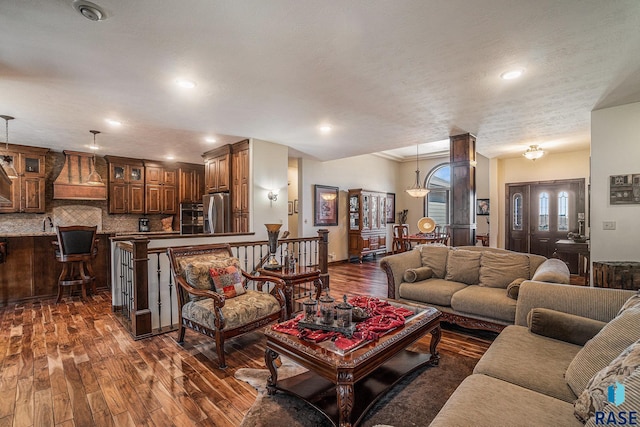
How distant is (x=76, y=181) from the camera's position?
6.46 metres

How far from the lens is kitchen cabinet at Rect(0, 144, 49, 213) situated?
578 cm

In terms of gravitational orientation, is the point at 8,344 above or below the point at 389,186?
below

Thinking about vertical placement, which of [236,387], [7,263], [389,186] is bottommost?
[236,387]

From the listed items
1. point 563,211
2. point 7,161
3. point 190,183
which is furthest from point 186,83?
point 563,211

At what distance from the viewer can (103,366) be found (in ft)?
8.74

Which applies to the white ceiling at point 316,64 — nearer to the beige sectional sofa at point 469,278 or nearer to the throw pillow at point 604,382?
the beige sectional sofa at point 469,278

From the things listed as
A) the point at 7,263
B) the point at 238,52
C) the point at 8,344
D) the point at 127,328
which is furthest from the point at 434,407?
the point at 7,263

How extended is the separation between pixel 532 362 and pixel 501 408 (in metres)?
0.56

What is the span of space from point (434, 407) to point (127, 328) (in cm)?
340

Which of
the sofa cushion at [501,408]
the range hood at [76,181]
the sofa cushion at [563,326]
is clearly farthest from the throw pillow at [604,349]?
the range hood at [76,181]

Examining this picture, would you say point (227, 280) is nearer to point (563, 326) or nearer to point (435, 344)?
point (435, 344)

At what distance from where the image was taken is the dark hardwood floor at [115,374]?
2.02m

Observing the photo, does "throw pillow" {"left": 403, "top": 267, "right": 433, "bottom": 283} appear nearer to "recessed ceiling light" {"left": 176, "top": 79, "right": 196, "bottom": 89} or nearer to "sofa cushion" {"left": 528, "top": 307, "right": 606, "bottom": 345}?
"sofa cushion" {"left": 528, "top": 307, "right": 606, "bottom": 345}

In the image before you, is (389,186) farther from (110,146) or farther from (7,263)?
(7,263)
